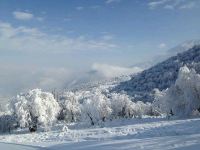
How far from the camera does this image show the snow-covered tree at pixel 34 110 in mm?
91000

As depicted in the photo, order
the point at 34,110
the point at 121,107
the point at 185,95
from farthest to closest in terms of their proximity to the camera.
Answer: the point at 121,107 → the point at 34,110 → the point at 185,95

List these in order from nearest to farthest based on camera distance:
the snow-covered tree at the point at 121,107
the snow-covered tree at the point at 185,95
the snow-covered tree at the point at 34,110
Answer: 1. the snow-covered tree at the point at 185,95
2. the snow-covered tree at the point at 34,110
3. the snow-covered tree at the point at 121,107

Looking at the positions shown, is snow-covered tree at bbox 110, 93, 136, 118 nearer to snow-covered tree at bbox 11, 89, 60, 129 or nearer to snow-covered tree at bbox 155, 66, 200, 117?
snow-covered tree at bbox 155, 66, 200, 117

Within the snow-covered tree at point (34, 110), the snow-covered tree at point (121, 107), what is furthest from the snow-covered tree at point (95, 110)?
the snow-covered tree at point (34, 110)

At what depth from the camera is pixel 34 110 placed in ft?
302

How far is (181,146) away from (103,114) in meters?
89.6

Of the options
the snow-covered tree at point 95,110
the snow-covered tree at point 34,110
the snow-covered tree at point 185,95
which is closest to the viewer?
the snow-covered tree at point 185,95

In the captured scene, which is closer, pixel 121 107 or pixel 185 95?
pixel 185 95

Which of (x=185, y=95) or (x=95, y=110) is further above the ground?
(x=185, y=95)

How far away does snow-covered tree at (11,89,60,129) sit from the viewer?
91.0m

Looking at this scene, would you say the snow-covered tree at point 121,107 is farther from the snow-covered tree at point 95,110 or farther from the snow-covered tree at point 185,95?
the snow-covered tree at point 185,95

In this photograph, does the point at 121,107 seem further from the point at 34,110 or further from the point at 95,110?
the point at 34,110

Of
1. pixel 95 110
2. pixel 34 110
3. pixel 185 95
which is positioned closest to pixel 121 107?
pixel 95 110

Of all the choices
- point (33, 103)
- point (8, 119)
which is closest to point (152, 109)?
point (8, 119)
